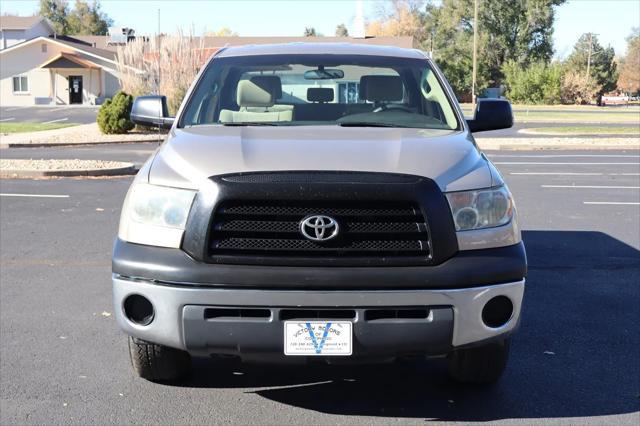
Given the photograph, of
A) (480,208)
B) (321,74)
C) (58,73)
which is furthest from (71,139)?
(58,73)

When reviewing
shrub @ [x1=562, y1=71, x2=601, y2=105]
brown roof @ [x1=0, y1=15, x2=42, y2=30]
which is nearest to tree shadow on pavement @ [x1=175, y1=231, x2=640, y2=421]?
shrub @ [x1=562, y1=71, x2=601, y2=105]

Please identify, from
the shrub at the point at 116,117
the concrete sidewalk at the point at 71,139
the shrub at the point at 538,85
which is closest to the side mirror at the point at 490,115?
the concrete sidewalk at the point at 71,139

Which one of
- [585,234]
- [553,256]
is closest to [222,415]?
[553,256]

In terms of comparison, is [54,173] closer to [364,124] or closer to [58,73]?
[364,124]

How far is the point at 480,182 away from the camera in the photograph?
3.79 metres

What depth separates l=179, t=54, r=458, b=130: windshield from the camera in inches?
197

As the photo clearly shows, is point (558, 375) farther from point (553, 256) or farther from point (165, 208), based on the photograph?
point (553, 256)

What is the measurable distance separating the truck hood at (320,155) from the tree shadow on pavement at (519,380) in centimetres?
122

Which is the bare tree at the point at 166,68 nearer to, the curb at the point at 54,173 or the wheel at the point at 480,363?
the curb at the point at 54,173

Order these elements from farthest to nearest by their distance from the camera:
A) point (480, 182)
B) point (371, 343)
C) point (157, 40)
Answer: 1. point (157, 40)
2. point (480, 182)
3. point (371, 343)

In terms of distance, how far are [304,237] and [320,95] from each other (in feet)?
6.34

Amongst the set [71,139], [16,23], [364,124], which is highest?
[16,23]

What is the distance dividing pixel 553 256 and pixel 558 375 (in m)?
3.40

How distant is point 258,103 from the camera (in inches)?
205
